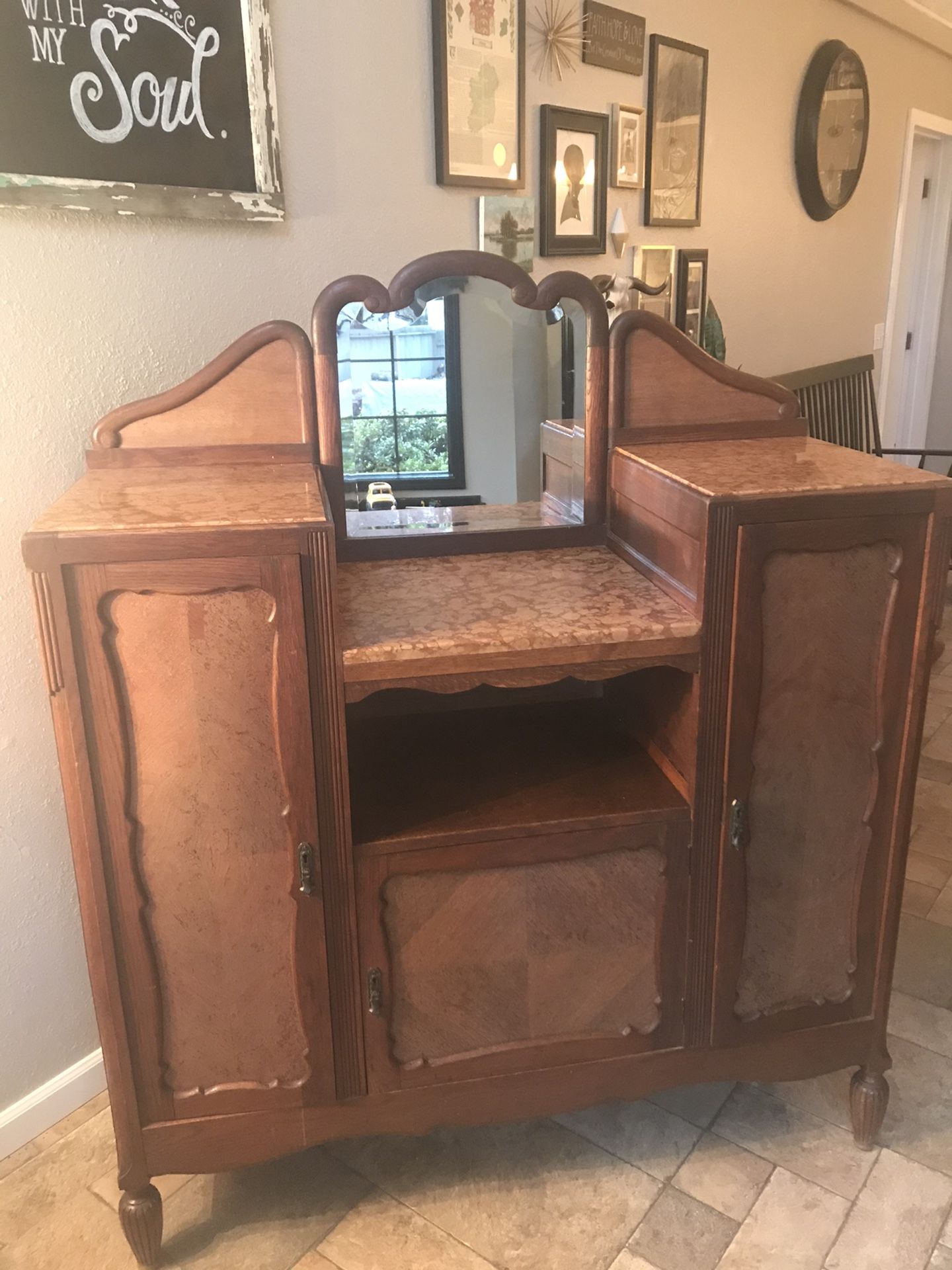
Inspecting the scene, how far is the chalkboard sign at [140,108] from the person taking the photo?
1310 mm

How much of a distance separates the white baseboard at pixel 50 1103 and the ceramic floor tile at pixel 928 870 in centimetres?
182

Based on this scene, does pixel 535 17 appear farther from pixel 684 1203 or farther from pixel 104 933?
pixel 684 1203

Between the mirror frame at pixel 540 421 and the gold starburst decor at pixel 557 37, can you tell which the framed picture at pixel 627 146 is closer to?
the gold starburst decor at pixel 557 37

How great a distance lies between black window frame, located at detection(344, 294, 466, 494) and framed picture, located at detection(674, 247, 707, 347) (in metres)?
1.03

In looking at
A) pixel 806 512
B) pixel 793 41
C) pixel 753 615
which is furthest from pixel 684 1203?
pixel 793 41

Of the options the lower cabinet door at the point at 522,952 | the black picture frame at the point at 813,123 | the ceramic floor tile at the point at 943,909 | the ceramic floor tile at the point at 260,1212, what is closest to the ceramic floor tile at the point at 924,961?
the ceramic floor tile at the point at 943,909

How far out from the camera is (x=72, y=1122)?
1707 mm

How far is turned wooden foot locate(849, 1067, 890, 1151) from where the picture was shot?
5.19 ft

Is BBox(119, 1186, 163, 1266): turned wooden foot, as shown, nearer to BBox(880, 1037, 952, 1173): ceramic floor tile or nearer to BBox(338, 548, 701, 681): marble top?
BBox(338, 548, 701, 681): marble top

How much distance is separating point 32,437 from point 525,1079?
120cm

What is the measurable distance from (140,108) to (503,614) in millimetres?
907

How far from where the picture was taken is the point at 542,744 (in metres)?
1.57

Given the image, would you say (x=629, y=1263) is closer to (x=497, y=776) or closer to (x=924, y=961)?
(x=497, y=776)

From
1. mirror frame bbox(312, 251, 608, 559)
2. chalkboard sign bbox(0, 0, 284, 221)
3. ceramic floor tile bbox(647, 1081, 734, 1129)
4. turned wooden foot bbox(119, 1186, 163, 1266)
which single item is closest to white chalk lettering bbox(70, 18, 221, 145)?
chalkboard sign bbox(0, 0, 284, 221)
